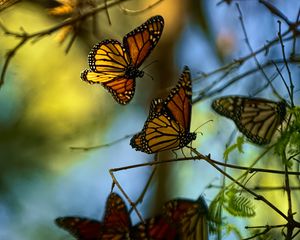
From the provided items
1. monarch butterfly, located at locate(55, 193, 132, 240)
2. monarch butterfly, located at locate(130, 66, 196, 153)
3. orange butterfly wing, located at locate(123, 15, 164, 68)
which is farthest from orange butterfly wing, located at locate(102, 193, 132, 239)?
orange butterfly wing, located at locate(123, 15, 164, 68)

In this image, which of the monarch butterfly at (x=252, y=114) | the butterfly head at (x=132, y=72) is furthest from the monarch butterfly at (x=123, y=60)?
the monarch butterfly at (x=252, y=114)

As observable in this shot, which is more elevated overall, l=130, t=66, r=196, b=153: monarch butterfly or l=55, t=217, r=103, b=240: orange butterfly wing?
l=130, t=66, r=196, b=153: monarch butterfly

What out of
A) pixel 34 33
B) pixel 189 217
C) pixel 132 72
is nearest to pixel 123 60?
pixel 132 72

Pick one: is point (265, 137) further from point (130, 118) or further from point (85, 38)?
point (130, 118)

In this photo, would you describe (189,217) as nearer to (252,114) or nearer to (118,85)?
(118,85)

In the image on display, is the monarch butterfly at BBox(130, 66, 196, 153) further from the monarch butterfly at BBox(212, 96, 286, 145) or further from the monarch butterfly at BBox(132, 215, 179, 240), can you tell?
the monarch butterfly at BBox(212, 96, 286, 145)

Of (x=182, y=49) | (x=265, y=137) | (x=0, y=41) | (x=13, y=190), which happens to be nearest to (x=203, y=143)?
(x=265, y=137)
